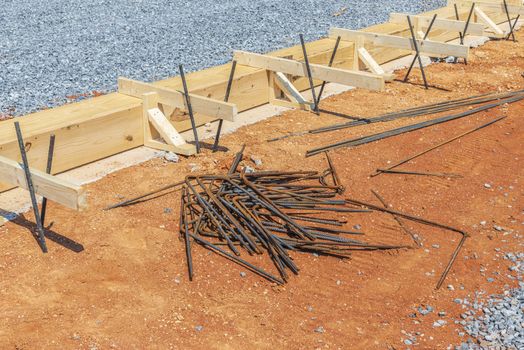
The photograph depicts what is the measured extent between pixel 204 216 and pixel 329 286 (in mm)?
1419

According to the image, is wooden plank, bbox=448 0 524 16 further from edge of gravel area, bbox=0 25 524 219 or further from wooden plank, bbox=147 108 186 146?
wooden plank, bbox=147 108 186 146

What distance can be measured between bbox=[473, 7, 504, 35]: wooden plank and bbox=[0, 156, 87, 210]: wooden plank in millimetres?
11521

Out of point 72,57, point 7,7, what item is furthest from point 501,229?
point 7,7

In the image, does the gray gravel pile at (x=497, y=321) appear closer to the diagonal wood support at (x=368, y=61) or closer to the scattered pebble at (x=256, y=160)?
the scattered pebble at (x=256, y=160)

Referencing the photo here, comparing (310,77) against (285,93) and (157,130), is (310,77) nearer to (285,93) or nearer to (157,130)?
(285,93)

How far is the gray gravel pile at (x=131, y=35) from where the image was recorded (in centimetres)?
945

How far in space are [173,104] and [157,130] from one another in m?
0.38

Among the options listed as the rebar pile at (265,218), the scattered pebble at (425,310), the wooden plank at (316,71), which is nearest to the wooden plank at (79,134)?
the rebar pile at (265,218)

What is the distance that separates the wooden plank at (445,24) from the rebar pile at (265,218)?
6.30 metres

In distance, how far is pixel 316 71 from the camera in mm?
9148

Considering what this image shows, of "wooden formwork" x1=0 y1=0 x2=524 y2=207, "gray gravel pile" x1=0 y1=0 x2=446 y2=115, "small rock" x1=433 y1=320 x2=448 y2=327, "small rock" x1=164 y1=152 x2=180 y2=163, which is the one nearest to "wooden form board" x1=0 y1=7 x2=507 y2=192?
"wooden formwork" x1=0 y1=0 x2=524 y2=207

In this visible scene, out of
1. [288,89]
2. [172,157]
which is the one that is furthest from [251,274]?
[288,89]

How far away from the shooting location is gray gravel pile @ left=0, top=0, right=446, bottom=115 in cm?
945

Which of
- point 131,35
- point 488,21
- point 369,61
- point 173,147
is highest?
point 131,35
